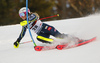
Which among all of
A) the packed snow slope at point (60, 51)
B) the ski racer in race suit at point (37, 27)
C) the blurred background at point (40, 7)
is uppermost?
the ski racer in race suit at point (37, 27)

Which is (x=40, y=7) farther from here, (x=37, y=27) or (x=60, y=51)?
(x=60, y=51)

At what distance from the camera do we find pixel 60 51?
2010mm

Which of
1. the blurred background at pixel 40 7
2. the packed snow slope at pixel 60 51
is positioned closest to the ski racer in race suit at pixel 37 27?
the packed snow slope at pixel 60 51

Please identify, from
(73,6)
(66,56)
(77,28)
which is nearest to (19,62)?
(66,56)

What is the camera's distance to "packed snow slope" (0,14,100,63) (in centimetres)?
169

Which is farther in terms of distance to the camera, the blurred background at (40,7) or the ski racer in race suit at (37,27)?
the blurred background at (40,7)

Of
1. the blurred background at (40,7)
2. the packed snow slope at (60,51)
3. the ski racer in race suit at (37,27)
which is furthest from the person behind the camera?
the blurred background at (40,7)

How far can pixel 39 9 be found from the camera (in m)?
9.67

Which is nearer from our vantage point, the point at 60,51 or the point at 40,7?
the point at 60,51

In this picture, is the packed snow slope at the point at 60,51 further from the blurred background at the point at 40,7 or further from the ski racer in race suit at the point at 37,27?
the blurred background at the point at 40,7

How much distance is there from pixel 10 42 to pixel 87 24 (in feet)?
5.65

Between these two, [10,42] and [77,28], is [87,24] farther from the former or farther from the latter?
[10,42]

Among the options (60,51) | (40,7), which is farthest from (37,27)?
(40,7)

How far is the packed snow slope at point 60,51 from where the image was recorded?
1.69 m
